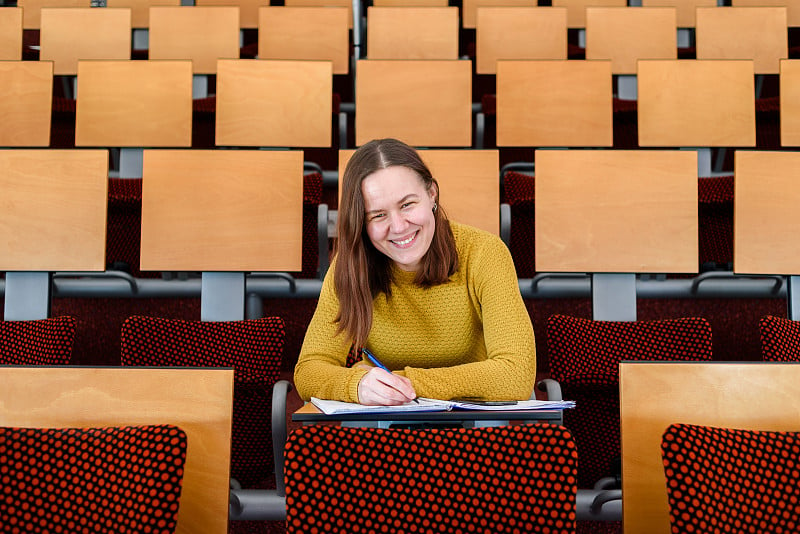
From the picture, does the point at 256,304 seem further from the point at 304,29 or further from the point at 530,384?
the point at 304,29

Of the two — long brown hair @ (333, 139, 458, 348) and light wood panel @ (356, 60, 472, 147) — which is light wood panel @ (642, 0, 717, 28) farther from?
long brown hair @ (333, 139, 458, 348)

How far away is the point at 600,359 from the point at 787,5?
1759 mm

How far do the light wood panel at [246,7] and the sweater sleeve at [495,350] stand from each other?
1.85m

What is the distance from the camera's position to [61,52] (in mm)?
1949

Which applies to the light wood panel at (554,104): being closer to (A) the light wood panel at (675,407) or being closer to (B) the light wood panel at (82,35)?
(A) the light wood panel at (675,407)

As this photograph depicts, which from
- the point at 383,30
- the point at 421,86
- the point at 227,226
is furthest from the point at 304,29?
the point at 227,226

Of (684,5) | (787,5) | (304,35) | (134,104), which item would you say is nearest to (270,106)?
(134,104)

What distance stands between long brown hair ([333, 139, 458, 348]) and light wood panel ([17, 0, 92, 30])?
1993 mm

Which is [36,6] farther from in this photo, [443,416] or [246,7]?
[443,416]

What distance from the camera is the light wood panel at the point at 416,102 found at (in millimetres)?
1476

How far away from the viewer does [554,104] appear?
1459mm

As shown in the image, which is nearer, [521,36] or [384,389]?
[384,389]

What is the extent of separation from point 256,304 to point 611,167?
0.64 metres

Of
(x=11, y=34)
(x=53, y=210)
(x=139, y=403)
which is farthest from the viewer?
(x=11, y=34)
